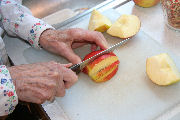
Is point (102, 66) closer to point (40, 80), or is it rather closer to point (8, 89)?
point (40, 80)

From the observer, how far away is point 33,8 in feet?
4.86

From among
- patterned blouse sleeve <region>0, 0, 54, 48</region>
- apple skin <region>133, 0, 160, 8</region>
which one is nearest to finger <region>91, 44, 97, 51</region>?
patterned blouse sleeve <region>0, 0, 54, 48</region>

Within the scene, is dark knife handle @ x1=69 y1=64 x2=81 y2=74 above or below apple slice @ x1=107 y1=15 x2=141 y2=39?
below

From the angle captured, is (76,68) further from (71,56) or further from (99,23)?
(99,23)

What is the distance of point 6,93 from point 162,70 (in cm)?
58

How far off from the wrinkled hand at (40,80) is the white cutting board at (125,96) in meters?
0.10

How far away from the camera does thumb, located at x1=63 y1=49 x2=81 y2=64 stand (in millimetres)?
940

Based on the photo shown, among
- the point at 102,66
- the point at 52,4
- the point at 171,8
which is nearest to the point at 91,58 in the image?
the point at 102,66

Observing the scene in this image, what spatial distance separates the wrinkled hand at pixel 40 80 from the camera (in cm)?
80

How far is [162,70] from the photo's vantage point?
2.85 feet

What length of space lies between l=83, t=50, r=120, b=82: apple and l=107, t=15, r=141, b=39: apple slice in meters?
0.15

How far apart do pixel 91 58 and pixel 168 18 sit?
17.8 inches

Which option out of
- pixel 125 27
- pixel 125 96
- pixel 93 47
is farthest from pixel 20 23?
pixel 125 96

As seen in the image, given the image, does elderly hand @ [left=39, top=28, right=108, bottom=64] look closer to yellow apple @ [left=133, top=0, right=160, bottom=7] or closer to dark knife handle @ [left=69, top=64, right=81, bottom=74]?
dark knife handle @ [left=69, top=64, right=81, bottom=74]
